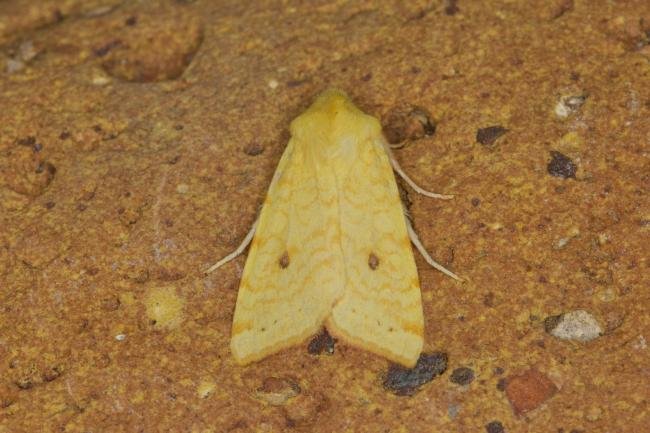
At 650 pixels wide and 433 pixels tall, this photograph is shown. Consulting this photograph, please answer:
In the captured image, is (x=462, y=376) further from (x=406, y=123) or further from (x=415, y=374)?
(x=406, y=123)

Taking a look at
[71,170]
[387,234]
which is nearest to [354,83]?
[387,234]

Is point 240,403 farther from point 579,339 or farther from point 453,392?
point 579,339

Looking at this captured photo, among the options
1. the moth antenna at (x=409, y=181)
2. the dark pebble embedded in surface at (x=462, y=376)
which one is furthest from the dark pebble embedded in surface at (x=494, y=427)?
the moth antenna at (x=409, y=181)

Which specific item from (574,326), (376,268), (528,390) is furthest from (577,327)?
(376,268)

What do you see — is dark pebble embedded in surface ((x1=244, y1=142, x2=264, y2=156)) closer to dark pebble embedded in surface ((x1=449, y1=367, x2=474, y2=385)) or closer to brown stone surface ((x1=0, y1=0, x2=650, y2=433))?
brown stone surface ((x1=0, y1=0, x2=650, y2=433))

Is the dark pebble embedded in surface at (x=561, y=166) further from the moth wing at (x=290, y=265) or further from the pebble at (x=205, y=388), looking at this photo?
the pebble at (x=205, y=388)

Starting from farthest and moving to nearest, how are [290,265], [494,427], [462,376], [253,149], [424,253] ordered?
[253,149] → [290,265] → [424,253] → [462,376] → [494,427]
